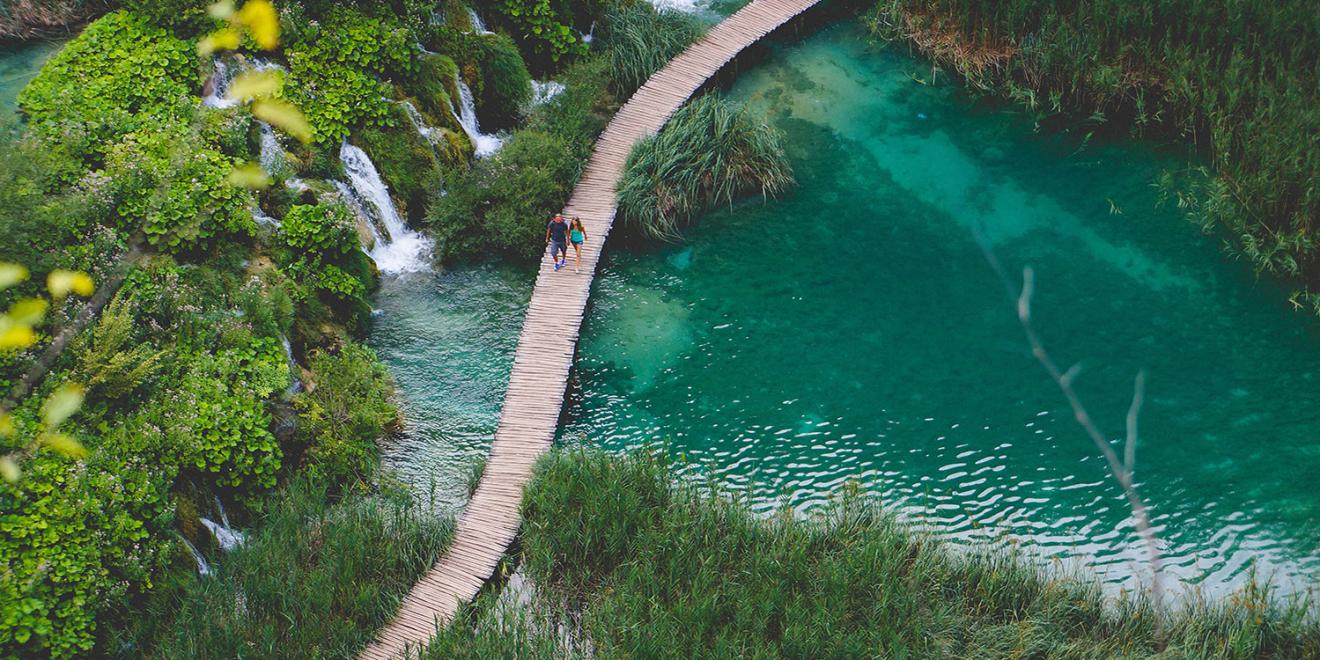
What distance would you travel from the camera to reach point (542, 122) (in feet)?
67.1

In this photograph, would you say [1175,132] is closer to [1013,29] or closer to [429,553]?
[1013,29]

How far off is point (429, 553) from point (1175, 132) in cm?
1515

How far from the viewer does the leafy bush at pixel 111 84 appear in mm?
16312

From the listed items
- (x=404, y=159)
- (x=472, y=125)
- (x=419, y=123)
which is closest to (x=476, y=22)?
(x=472, y=125)

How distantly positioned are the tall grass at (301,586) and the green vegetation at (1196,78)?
13808 mm

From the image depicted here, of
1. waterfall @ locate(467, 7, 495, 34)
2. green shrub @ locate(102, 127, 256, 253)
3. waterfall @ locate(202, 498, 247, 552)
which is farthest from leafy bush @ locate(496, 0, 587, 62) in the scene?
waterfall @ locate(202, 498, 247, 552)

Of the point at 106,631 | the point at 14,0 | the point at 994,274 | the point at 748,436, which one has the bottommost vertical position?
the point at 106,631

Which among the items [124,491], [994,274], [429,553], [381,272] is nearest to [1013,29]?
[994,274]

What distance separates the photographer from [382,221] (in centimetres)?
1888

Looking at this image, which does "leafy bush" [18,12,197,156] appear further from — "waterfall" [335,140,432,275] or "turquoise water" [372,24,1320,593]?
"turquoise water" [372,24,1320,593]

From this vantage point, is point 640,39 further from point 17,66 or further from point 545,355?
point 17,66

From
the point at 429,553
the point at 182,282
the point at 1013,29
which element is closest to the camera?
the point at 429,553

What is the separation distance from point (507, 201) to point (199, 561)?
7.78 metres

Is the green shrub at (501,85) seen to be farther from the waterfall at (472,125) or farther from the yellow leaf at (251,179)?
the yellow leaf at (251,179)
